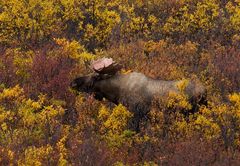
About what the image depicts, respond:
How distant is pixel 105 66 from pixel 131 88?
3.07 ft

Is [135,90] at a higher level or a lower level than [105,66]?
lower

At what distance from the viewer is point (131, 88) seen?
37.9ft

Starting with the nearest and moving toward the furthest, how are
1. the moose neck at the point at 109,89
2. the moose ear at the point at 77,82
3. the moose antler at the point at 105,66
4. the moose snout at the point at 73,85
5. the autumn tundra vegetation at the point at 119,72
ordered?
the autumn tundra vegetation at the point at 119,72 → the moose antler at the point at 105,66 → the moose neck at the point at 109,89 → the moose ear at the point at 77,82 → the moose snout at the point at 73,85

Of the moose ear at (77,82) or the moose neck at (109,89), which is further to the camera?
the moose ear at (77,82)

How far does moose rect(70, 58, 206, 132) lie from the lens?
1120 centimetres

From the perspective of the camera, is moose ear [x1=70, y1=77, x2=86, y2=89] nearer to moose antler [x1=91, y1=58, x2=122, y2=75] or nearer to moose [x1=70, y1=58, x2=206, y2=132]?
moose [x1=70, y1=58, x2=206, y2=132]

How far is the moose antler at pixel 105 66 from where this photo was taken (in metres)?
11.7

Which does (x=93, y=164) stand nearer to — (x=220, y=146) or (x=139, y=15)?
(x=220, y=146)

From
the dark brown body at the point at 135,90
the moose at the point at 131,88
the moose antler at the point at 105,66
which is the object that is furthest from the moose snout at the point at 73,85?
the moose antler at the point at 105,66

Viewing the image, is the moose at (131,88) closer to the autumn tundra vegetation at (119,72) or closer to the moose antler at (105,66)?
the moose antler at (105,66)

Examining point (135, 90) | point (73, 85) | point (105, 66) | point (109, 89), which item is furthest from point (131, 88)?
point (73, 85)

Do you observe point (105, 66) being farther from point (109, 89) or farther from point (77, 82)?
point (77, 82)

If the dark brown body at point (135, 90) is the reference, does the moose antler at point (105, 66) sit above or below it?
above

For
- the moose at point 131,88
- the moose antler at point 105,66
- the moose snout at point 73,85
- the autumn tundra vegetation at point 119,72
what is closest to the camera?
the autumn tundra vegetation at point 119,72
